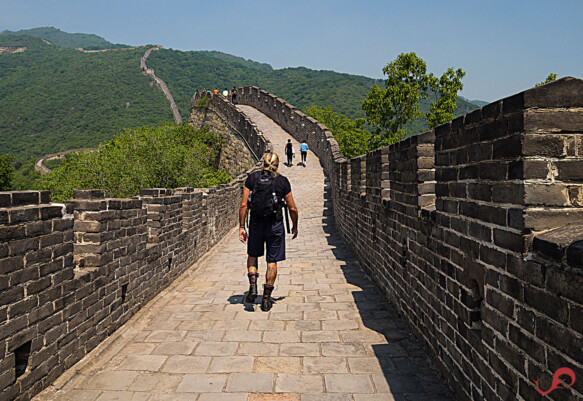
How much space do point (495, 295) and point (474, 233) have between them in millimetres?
465

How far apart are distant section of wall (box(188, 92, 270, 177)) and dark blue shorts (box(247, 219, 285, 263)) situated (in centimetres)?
1695

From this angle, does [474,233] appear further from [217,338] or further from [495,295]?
[217,338]

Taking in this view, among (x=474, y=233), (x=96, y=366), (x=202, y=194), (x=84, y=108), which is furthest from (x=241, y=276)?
(x=84, y=108)

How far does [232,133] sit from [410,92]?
12.6 meters

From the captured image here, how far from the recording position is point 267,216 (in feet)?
17.9

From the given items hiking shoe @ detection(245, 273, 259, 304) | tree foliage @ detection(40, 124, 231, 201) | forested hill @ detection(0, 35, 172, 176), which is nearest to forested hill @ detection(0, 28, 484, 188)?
forested hill @ detection(0, 35, 172, 176)

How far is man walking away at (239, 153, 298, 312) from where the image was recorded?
5422 millimetres

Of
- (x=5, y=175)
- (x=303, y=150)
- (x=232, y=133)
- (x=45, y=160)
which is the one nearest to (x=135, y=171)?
(x=303, y=150)

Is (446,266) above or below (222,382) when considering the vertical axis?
above

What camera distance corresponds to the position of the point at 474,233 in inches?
115

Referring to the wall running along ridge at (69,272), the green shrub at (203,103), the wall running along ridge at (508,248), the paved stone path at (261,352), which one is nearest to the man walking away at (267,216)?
the paved stone path at (261,352)

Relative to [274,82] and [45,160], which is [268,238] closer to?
[45,160]

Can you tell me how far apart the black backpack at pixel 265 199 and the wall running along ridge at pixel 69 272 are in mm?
1571

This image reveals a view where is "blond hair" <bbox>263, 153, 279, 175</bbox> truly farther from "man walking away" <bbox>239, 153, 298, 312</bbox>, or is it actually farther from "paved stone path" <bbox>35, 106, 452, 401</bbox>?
"paved stone path" <bbox>35, 106, 452, 401</bbox>
